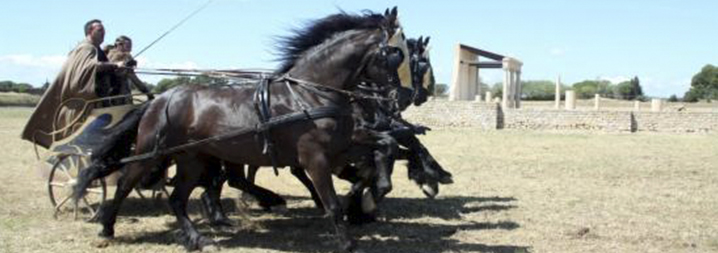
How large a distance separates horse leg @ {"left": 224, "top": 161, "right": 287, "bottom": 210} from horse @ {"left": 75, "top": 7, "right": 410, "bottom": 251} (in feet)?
4.41

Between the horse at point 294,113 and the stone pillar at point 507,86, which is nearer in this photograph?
the horse at point 294,113

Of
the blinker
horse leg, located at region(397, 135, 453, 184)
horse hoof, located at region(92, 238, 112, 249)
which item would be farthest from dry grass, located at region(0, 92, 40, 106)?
the blinker

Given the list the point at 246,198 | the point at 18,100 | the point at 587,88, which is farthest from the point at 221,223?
the point at 587,88

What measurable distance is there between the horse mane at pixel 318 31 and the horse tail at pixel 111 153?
1.59 metres

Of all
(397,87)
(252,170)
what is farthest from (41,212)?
(397,87)

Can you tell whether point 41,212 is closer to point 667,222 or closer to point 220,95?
point 220,95

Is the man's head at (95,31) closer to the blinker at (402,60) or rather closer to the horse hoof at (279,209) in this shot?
the horse hoof at (279,209)

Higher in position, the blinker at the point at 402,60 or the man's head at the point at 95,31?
the man's head at the point at 95,31

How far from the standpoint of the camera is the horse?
6836 millimetres

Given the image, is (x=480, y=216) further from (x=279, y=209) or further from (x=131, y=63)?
(x=131, y=63)

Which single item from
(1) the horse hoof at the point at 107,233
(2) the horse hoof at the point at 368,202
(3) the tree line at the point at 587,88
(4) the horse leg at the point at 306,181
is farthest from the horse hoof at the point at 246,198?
(3) the tree line at the point at 587,88

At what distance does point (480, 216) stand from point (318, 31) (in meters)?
3.56

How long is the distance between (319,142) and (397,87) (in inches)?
34.0

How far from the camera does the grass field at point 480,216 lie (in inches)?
299
